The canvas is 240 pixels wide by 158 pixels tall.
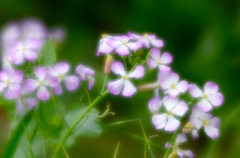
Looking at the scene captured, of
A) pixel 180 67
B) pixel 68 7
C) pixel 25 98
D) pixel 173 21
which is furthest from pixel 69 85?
pixel 68 7

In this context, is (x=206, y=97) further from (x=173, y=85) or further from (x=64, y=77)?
(x=64, y=77)

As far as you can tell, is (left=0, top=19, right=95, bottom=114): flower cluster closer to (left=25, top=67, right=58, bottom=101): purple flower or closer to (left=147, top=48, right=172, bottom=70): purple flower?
(left=25, top=67, right=58, bottom=101): purple flower

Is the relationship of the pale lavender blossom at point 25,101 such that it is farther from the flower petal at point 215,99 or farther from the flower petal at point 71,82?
the flower petal at point 215,99

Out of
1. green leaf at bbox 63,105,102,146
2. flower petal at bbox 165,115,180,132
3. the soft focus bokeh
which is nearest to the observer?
flower petal at bbox 165,115,180,132

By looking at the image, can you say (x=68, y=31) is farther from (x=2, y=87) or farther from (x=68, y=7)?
(x=2, y=87)

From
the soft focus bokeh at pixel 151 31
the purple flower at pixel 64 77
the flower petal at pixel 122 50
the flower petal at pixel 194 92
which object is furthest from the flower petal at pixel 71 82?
the soft focus bokeh at pixel 151 31

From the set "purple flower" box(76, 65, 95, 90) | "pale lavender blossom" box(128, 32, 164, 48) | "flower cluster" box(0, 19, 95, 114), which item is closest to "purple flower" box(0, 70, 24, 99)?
"flower cluster" box(0, 19, 95, 114)
